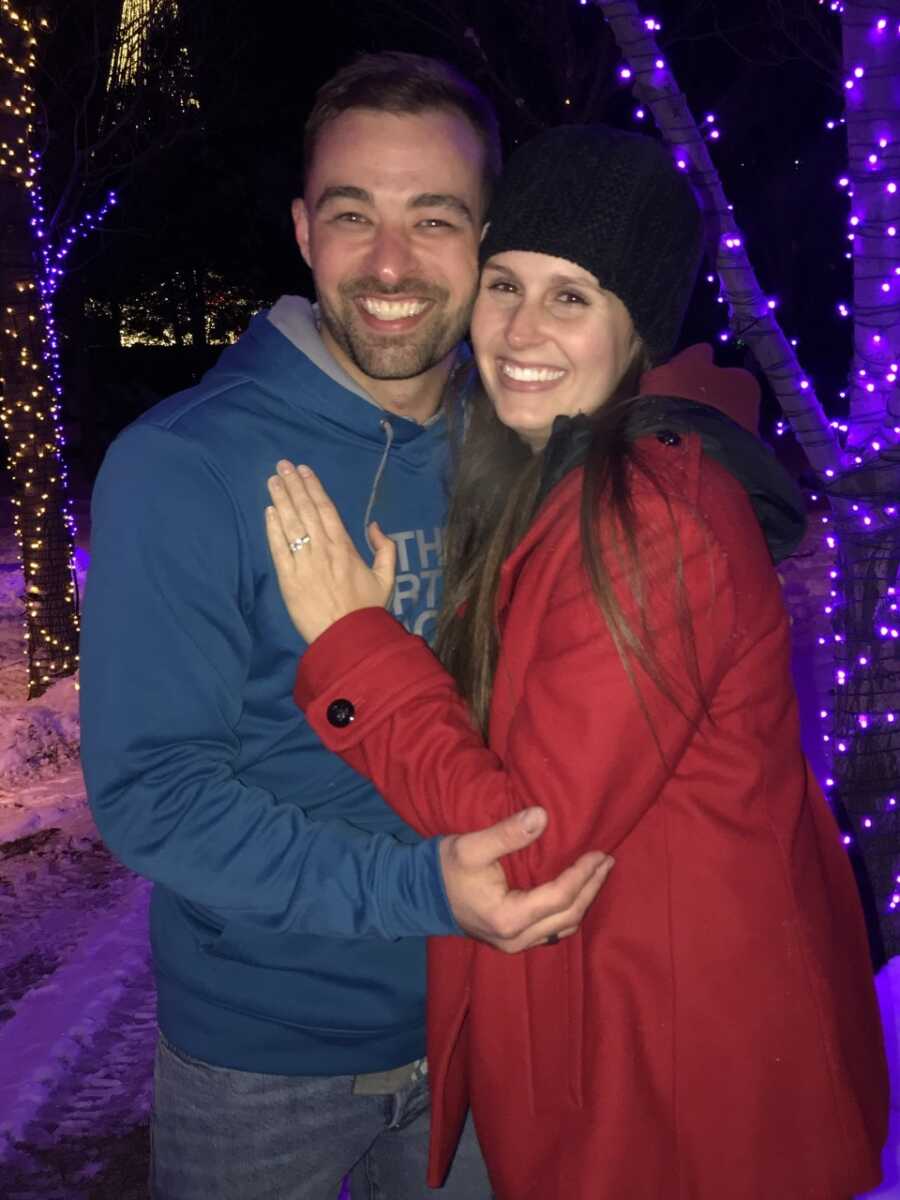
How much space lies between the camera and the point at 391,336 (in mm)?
2322

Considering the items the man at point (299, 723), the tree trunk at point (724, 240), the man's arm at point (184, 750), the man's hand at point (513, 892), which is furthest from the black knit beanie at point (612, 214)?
the tree trunk at point (724, 240)

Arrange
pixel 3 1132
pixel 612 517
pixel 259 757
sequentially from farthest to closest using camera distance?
pixel 3 1132 → pixel 259 757 → pixel 612 517

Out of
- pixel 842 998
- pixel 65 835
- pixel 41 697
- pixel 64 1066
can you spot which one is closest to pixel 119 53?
pixel 41 697

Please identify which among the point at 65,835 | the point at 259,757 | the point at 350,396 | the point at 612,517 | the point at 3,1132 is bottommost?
the point at 3,1132

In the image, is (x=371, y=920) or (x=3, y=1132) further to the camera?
(x=3, y=1132)

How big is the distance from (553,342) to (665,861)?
1032 millimetres

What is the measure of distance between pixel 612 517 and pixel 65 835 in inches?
199

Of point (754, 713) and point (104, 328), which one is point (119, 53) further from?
point (104, 328)

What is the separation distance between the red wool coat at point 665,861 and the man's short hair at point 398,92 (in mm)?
1028

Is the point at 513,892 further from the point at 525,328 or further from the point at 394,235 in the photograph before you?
the point at 394,235

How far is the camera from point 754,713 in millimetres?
1825

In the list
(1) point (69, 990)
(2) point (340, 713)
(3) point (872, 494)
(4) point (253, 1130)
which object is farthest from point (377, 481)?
(1) point (69, 990)

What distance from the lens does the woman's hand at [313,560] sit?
1979mm

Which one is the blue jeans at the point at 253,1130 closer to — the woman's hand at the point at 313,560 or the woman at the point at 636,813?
the woman at the point at 636,813
